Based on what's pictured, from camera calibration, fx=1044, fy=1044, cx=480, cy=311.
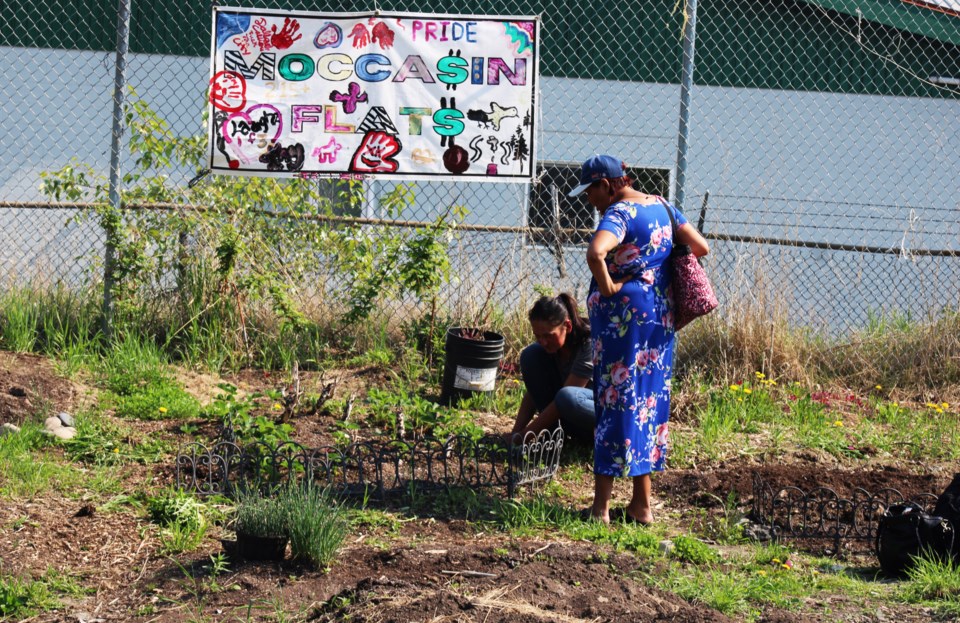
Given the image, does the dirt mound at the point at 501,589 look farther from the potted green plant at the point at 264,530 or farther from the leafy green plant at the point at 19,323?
the leafy green plant at the point at 19,323

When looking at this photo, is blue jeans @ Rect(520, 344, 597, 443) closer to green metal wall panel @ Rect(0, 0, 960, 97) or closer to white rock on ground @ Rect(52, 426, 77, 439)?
white rock on ground @ Rect(52, 426, 77, 439)

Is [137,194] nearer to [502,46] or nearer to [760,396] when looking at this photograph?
[502,46]

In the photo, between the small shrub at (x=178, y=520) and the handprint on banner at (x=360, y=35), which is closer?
the small shrub at (x=178, y=520)

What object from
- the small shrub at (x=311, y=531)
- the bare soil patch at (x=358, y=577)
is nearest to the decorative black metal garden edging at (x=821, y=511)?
the bare soil patch at (x=358, y=577)

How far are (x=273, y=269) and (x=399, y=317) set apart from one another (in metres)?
0.99

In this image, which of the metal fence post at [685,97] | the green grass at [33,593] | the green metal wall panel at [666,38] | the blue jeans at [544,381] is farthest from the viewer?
the green metal wall panel at [666,38]

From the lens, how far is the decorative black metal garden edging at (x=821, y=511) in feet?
16.6

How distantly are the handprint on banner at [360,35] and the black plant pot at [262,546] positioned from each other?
399 centimetres

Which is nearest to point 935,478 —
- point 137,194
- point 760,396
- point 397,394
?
point 760,396

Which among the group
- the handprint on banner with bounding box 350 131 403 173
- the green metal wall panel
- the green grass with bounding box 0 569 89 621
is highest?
the green metal wall panel

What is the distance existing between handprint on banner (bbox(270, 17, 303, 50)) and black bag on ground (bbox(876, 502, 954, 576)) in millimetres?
4799

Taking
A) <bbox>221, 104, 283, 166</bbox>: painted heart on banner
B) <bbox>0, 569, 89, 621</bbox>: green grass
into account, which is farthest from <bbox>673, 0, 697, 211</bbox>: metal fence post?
<bbox>0, 569, 89, 621</bbox>: green grass

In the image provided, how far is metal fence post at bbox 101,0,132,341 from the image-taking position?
23.0 ft

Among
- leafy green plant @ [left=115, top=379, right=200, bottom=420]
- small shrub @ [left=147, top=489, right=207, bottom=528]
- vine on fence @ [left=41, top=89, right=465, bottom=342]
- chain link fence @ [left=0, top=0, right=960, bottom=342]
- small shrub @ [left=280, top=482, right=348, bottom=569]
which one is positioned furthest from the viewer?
chain link fence @ [left=0, top=0, right=960, bottom=342]
